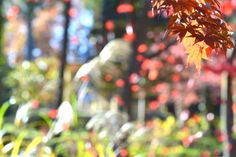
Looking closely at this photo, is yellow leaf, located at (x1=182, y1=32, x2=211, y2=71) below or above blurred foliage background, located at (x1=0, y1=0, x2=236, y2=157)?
above

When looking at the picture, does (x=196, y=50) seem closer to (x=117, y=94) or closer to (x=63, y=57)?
(x=63, y=57)

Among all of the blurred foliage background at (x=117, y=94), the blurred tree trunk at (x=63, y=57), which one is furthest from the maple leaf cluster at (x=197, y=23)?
the blurred tree trunk at (x=63, y=57)

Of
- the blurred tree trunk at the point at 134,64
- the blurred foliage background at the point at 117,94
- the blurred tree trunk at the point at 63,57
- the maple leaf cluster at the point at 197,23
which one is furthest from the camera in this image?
the blurred tree trunk at the point at 63,57

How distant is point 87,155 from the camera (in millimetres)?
3824

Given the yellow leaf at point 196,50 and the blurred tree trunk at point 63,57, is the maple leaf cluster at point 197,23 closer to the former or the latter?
the yellow leaf at point 196,50

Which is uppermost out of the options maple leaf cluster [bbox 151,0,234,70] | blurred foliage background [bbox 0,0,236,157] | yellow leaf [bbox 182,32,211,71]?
maple leaf cluster [bbox 151,0,234,70]

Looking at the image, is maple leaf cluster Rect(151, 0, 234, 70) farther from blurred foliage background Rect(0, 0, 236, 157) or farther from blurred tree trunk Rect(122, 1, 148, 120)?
blurred tree trunk Rect(122, 1, 148, 120)

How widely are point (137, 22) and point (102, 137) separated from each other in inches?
74.2

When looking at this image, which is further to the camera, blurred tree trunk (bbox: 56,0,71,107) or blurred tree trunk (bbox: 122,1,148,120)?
blurred tree trunk (bbox: 56,0,71,107)

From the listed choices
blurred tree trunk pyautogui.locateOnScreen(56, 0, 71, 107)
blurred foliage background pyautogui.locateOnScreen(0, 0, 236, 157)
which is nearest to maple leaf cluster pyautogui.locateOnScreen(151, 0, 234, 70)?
blurred foliage background pyautogui.locateOnScreen(0, 0, 236, 157)

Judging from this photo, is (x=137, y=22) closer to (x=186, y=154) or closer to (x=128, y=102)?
(x=128, y=102)

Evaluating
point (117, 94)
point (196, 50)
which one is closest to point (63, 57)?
point (117, 94)

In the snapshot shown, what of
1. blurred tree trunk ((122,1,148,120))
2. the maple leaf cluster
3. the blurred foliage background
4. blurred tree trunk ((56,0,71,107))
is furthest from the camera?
blurred tree trunk ((56,0,71,107))

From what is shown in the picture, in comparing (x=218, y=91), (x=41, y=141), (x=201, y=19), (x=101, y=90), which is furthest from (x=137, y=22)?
(x=218, y=91)
